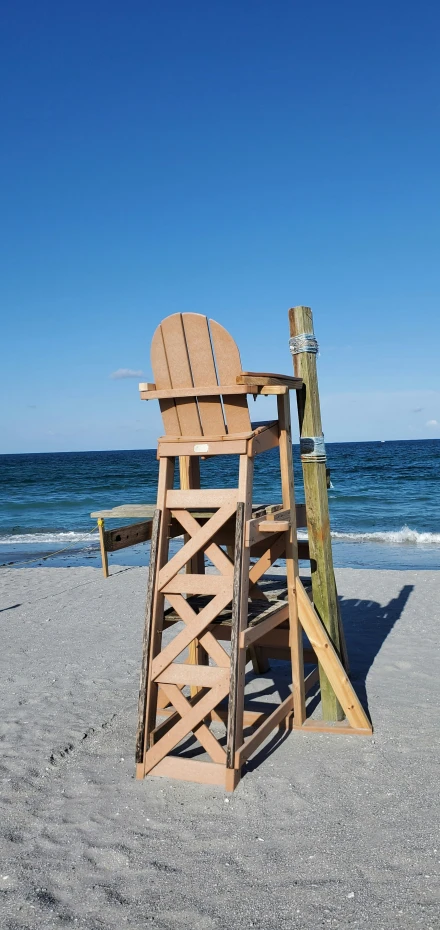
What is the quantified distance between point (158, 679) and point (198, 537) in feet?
2.88

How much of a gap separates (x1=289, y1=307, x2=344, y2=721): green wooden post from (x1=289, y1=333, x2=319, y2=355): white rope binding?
0.02 m

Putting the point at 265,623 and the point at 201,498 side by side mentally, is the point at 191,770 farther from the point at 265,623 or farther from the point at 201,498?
the point at 201,498

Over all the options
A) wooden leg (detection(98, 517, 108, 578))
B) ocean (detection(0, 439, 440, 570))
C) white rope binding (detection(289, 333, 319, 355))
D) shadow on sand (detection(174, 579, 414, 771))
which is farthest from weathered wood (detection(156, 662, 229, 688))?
ocean (detection(0, 439, 440, 570))

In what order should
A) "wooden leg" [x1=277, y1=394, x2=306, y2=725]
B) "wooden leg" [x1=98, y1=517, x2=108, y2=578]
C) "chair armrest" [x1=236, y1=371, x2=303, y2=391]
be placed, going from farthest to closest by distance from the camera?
"wooden leg" [x1=277, y1=394, x2=306, y2=725] < "wooden leg" [x1=98, y1=517, x2=108, y2=578] < "chair armrest" [x1=236, y1=371, x2=303, y2=391]

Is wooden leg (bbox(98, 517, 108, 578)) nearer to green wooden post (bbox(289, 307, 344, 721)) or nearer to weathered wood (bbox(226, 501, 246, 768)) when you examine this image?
weathered wood (bbox(226, 501, 246, 768))

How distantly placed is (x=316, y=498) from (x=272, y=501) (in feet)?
78.4

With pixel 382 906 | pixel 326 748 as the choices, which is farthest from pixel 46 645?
pixel 382 906

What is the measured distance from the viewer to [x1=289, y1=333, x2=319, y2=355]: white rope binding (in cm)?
470

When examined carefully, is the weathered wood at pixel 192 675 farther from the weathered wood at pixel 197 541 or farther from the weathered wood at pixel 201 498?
the weathered wood at pixel 201 498

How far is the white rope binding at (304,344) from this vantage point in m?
4.70

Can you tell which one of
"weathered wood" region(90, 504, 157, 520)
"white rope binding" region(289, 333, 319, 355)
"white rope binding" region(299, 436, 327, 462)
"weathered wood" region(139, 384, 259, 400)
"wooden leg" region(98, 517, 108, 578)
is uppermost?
"white rope binding" region(289, 333, 319, 355)

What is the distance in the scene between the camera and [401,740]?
181 inches

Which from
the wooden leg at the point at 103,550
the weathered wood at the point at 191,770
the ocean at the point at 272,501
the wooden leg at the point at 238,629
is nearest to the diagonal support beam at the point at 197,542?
the wooden leg at the point at 238,629

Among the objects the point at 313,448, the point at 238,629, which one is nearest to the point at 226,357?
the point at 313,448
